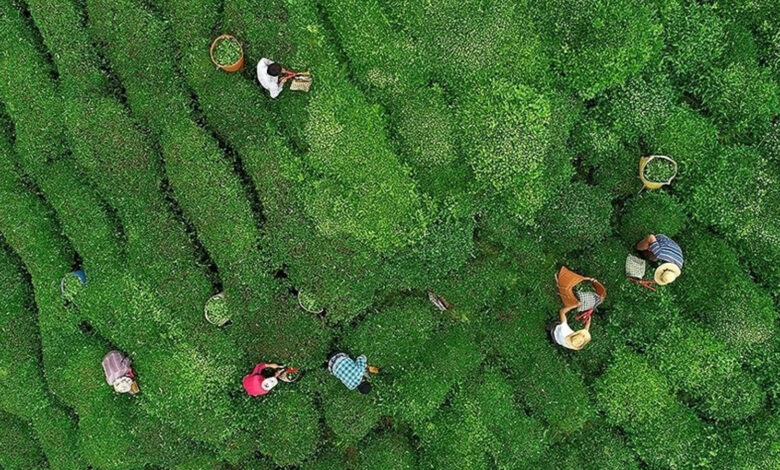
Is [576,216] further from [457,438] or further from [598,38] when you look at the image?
[457,438]

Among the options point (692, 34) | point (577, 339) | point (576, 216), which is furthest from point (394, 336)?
point (692, 34)

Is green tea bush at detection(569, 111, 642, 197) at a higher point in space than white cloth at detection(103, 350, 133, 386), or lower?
higher

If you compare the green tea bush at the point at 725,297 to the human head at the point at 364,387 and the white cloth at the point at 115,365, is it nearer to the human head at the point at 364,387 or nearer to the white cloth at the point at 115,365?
the human head at the point at 364,387

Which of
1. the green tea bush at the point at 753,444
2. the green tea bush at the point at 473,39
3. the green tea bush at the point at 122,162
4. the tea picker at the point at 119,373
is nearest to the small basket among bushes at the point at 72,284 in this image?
the green tea bush at the point at 122,162

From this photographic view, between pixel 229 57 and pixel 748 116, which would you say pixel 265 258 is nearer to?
pixel 229 57

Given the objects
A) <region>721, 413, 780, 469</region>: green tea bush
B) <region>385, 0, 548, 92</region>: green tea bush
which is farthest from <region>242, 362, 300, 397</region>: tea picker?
<region>721, 413, 780, 469</region>: green tea bush

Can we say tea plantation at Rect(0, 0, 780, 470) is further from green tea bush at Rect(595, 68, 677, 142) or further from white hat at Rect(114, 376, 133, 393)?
white hat at Rect(114, 376, 133, 393)

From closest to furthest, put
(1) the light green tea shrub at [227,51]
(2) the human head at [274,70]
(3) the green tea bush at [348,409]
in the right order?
1. (2) the human head at [274,70]
2. (1) the light green tea shrub at [227,51]
3. (3) the green tea bush at [348,409]

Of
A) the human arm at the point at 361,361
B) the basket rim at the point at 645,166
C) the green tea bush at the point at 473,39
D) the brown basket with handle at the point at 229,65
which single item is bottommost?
the human arm at the point at 361,361
